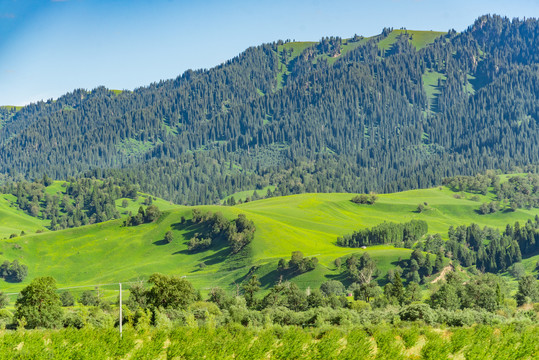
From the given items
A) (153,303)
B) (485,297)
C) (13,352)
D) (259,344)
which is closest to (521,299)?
(485,297)

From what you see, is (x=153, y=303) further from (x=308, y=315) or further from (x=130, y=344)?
(x=130, y=344)

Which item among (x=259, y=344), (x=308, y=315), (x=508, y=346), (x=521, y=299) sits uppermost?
(x=259, y=344)

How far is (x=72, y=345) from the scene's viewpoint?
54781mm

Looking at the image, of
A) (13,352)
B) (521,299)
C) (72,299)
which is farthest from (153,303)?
(521,299)

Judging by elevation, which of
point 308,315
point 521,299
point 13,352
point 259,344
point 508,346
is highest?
point 13,352

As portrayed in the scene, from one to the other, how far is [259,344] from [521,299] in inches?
4136

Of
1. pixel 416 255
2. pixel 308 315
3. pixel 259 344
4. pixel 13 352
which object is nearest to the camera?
pixel 13 352

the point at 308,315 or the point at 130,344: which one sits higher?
the point at 130,344

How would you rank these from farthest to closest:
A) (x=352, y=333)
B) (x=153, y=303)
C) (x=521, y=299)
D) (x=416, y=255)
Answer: (x=416, y=255) < (x=521, y=299) < (x=153, y=303) < (x=352, y=333)

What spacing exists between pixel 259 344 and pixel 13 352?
22510 mm

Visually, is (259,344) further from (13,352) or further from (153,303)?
(153,303)

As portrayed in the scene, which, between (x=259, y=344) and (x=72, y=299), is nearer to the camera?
(x=259, y=344)

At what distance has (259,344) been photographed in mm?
55594

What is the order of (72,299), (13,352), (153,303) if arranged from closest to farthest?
1. (13,352)
2. (153,303)
3. (72,299)
